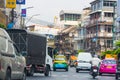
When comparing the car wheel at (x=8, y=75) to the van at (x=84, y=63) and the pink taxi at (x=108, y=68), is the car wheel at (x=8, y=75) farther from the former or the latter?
the van at (x=84, y=63)

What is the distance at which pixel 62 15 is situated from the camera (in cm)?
19175

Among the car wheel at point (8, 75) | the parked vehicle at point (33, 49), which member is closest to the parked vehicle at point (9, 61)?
the car wheel at point (8, 75)

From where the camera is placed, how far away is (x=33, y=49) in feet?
130

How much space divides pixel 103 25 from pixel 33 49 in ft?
284

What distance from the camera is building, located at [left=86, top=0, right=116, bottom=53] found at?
12512cm

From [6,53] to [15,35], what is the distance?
15.9 m

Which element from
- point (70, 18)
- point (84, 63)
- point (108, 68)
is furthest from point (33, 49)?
point (70, 18)

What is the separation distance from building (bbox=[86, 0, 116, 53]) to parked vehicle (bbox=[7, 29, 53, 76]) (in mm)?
81193

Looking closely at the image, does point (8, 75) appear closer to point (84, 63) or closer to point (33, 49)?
point (33, 49)

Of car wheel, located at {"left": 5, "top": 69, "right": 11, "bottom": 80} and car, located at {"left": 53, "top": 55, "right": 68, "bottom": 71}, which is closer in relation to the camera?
car wheel, located at {"left": 5, "top": 69, "right": 11, "bottom": 80}

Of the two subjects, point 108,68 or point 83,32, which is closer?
point 108,68

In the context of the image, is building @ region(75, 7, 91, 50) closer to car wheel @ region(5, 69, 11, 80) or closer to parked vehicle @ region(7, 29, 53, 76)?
parked vehicle @ region(7, 29, 53, 76)

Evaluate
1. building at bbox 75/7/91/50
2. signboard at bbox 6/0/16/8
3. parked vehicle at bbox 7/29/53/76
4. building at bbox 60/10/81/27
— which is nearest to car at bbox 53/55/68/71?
signboard at bbox 6/0/16/8

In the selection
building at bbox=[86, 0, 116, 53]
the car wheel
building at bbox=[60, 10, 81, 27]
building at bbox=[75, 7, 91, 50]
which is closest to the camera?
the car wheel
